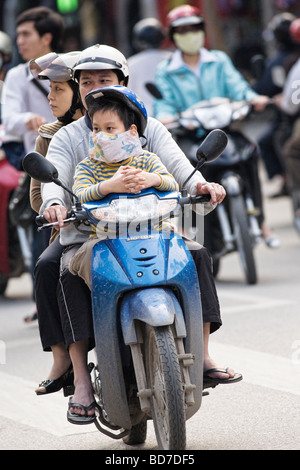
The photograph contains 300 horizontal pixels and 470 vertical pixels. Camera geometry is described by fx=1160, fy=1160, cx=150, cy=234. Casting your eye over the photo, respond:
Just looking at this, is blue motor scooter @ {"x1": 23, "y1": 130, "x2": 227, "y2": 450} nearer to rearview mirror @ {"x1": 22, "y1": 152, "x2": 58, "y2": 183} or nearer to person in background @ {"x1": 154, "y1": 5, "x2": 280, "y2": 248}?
rearview mirror @ {"x1": 22, "y1": 152, "x2": 58, "y2": 183}

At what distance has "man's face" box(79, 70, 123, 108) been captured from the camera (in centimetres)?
555

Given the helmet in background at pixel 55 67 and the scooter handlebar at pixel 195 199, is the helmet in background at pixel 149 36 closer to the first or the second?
the helmet in background at pixel 55 67

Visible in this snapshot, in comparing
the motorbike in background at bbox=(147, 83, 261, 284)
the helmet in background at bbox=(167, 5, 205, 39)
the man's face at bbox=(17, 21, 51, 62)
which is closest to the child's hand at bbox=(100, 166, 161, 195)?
the man's face at bbox=(17, 21, 51, 62)

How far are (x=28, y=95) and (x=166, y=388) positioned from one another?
4.55 m

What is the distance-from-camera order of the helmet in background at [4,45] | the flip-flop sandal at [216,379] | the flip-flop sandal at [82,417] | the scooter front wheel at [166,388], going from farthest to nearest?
the helmet in background at [4,45] → the flip-flop sandal at [216,379] → the flip-flop sandal at [82,417] → the scooter front wheel at [166,388]

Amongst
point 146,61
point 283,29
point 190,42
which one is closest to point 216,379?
point 190,42

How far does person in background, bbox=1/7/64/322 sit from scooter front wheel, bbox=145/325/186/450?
11.2 feet

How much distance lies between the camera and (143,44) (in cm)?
1216

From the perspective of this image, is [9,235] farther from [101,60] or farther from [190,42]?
[101,60]

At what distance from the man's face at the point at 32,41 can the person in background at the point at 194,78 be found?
1.37m

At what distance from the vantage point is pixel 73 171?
214 inches

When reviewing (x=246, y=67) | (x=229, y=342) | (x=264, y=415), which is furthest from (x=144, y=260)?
(x=246, y=67)

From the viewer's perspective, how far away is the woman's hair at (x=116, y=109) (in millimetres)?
5027

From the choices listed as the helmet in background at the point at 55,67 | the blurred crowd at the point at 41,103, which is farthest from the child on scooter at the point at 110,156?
the blurred crowd at the point at 41,103
